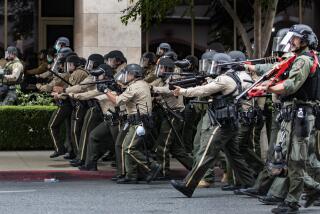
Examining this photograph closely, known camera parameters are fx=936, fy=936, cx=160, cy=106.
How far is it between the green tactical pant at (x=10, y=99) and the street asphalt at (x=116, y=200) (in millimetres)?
4549

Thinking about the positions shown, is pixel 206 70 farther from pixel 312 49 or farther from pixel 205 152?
pixel 312 49

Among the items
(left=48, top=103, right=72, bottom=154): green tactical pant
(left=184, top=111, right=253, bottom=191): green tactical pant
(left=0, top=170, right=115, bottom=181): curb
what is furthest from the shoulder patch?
(left=48, top=103, right=72, bottom=154): green tactical pant

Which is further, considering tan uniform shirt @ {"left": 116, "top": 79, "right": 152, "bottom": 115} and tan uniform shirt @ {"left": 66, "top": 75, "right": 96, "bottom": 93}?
tan uniform shirt @ {"left": 66, "top": 75, "right": 96, "bottom": 93}

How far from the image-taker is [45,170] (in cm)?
1461

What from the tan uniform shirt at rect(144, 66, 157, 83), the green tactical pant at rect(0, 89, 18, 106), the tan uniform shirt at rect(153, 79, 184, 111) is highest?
the tan uniform shirt at rect(144, 66, 157, 83)

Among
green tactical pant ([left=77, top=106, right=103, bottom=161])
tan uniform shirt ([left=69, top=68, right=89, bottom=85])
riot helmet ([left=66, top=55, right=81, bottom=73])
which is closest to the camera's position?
green tactical pant ([left=77, top=106, right=103, bottom=161])

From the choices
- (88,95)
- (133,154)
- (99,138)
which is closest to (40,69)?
(88,95)

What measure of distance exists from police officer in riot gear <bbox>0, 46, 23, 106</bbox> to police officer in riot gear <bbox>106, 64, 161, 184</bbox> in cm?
465

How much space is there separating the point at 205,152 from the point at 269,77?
1701 millimetres

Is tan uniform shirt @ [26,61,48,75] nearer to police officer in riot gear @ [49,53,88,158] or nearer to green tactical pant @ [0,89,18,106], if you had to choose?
green tactical pant @ [0,89,18,106]

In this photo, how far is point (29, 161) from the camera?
52.2ft

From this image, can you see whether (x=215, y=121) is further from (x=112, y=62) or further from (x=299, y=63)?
(x=112, y=62)

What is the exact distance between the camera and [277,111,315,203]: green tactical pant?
400 inches

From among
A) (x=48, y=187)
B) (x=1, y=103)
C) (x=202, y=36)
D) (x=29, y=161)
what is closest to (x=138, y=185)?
(x=48, y=187)
